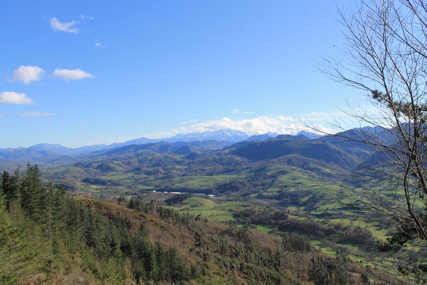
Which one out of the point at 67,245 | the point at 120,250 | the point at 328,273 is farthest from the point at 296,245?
the point at 67,245

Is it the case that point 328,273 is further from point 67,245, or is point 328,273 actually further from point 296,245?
point 67,245

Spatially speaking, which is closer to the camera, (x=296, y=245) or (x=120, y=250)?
(x=120, y=250)

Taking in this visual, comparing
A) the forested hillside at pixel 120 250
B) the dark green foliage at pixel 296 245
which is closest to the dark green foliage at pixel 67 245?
the forested hillside at pixel 120 250

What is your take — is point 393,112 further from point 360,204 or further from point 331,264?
point 331,264

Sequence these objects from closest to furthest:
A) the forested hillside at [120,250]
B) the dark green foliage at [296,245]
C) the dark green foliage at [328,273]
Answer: the forested hillside at [120,250] < the dark green foliage at [328,273] < the dark green foliage at [296,245]

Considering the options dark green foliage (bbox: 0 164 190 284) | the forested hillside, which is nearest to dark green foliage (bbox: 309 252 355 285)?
the forested hillside

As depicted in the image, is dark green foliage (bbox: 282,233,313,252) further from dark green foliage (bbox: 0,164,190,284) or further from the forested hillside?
dark green foliage (bbox: 0,164,190,284)

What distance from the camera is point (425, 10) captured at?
5.54 metres

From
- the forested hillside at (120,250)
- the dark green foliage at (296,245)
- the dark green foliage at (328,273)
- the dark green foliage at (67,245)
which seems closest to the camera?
the dark green foliage at (67,245)

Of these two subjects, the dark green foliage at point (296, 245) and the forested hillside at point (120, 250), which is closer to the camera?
the forested hillside at point (120, 250)

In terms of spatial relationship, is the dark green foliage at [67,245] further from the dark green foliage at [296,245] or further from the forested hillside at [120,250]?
the dark green foliage at [296,245]

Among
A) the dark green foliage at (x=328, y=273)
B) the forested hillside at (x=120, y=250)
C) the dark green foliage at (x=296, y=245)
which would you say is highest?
the forested hillside at (x=120, y=250)

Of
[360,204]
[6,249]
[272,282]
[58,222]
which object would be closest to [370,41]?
[360,204]

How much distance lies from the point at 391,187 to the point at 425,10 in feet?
12.2
